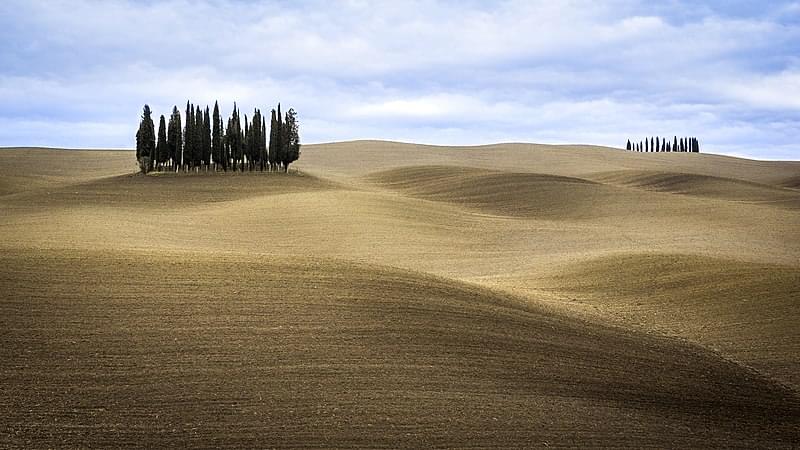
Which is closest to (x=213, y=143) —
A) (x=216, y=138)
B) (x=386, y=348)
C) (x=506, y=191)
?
(x=216, y=138)

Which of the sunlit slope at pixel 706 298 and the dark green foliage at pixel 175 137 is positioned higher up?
the dark green foliage at pixel 175 137

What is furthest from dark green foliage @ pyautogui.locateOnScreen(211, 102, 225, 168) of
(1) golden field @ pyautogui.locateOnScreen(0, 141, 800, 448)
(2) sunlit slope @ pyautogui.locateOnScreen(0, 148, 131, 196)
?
(1) golden field @ pyautogui.locateOnScreen(0, 141, 800, 448)

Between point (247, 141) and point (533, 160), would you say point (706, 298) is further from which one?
point (533, 160)

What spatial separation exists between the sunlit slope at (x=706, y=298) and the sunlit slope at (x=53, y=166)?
3510 cm

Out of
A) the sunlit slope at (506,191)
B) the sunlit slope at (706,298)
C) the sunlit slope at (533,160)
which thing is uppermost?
the sunlit slope at (533,160)

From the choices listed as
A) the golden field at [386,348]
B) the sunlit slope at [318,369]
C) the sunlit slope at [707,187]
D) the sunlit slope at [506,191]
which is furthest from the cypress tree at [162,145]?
the sunlit slope at [318,369]

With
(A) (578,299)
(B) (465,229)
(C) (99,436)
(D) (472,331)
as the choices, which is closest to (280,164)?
(B) (465,229)

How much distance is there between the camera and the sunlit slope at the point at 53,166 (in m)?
50.3

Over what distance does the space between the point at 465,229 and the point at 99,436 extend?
26730 mm

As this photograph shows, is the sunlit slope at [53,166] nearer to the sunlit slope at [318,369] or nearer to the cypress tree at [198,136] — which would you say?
the cypress tree at [198,136]

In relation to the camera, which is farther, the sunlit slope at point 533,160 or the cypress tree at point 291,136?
the sunlit slope at point 533,160

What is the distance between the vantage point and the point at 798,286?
19.6m

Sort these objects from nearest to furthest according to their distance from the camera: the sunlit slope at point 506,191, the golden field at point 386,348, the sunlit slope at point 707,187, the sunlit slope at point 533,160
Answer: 1. the golden field at point 386,348
2. the sunlit slope at point 506,191
3. the sunlit slope at point 707,187
4. the sunlit slope at point 533,160

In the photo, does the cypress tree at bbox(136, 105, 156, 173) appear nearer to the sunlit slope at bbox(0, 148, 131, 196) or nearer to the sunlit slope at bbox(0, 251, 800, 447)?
the sunlit slope at bbox(0, 148, 131, 196)
